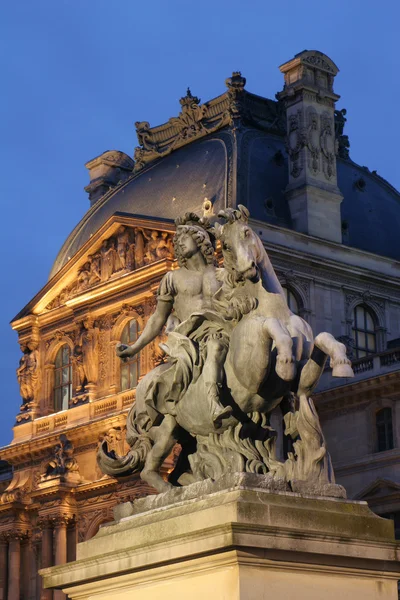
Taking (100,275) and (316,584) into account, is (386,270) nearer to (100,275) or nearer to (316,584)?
(100,275)

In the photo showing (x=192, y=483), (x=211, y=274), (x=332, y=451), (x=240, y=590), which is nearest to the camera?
(x=240, y=590)

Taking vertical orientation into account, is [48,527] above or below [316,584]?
above

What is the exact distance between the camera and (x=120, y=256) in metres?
46.8

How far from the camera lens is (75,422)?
4712 cm

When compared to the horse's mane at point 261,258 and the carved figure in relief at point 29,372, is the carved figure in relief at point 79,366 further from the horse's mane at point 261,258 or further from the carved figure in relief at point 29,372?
the horse's mane at point 261,258

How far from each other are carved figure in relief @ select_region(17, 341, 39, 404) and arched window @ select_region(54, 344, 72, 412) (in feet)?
2.48

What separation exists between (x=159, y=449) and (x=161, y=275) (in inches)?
1357

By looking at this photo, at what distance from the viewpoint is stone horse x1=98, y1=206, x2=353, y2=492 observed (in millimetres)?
9719

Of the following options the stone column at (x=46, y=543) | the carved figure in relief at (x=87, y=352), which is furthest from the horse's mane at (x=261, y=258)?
the carved figure in relief at (x=87, y=352)

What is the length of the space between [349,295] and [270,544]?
37.0m

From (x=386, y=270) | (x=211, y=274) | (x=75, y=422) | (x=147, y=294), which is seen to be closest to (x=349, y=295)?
(x=386, y=270)

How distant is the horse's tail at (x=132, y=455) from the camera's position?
34.5 ft

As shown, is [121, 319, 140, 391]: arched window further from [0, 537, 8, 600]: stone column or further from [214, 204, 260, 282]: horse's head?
[214, 204, 260, 282]: horse's head

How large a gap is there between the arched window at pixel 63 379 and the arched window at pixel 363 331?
9700 mm
